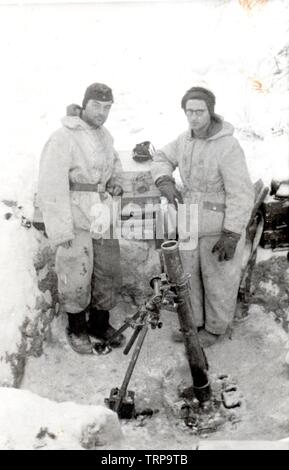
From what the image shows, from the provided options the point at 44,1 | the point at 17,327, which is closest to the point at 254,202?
the point at 17,327

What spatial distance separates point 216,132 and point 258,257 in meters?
1.25

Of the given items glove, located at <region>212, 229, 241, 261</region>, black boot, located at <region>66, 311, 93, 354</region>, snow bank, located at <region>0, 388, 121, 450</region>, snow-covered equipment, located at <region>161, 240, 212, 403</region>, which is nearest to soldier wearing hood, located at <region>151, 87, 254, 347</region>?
glove, located at <region>212, 229, 241, 261</region>

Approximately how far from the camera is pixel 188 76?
6.95 m

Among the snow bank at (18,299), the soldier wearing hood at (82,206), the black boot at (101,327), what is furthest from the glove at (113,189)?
the black boot at (101,327)

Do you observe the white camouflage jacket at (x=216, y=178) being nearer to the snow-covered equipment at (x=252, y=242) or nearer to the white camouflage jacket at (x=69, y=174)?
the snow-covered equipment at (x=252, y=242)

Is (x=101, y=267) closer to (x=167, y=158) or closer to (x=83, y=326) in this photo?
(x=83, y=326)

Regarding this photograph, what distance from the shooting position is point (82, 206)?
442 centimetres

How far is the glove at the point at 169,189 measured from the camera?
4672 mm

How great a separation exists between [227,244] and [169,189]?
0.71 meters

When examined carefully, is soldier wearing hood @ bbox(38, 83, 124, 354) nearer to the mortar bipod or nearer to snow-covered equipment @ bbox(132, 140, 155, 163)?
snow-covered equipment @ bbox(132, 140, 155, 163)

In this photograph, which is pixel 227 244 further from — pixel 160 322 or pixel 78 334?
pixel 78 334

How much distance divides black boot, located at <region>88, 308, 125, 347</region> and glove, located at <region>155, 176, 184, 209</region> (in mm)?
1218

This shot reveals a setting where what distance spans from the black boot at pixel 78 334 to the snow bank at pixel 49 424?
135 centimetres

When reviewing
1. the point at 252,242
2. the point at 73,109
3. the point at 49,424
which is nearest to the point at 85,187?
the point at 73,109
